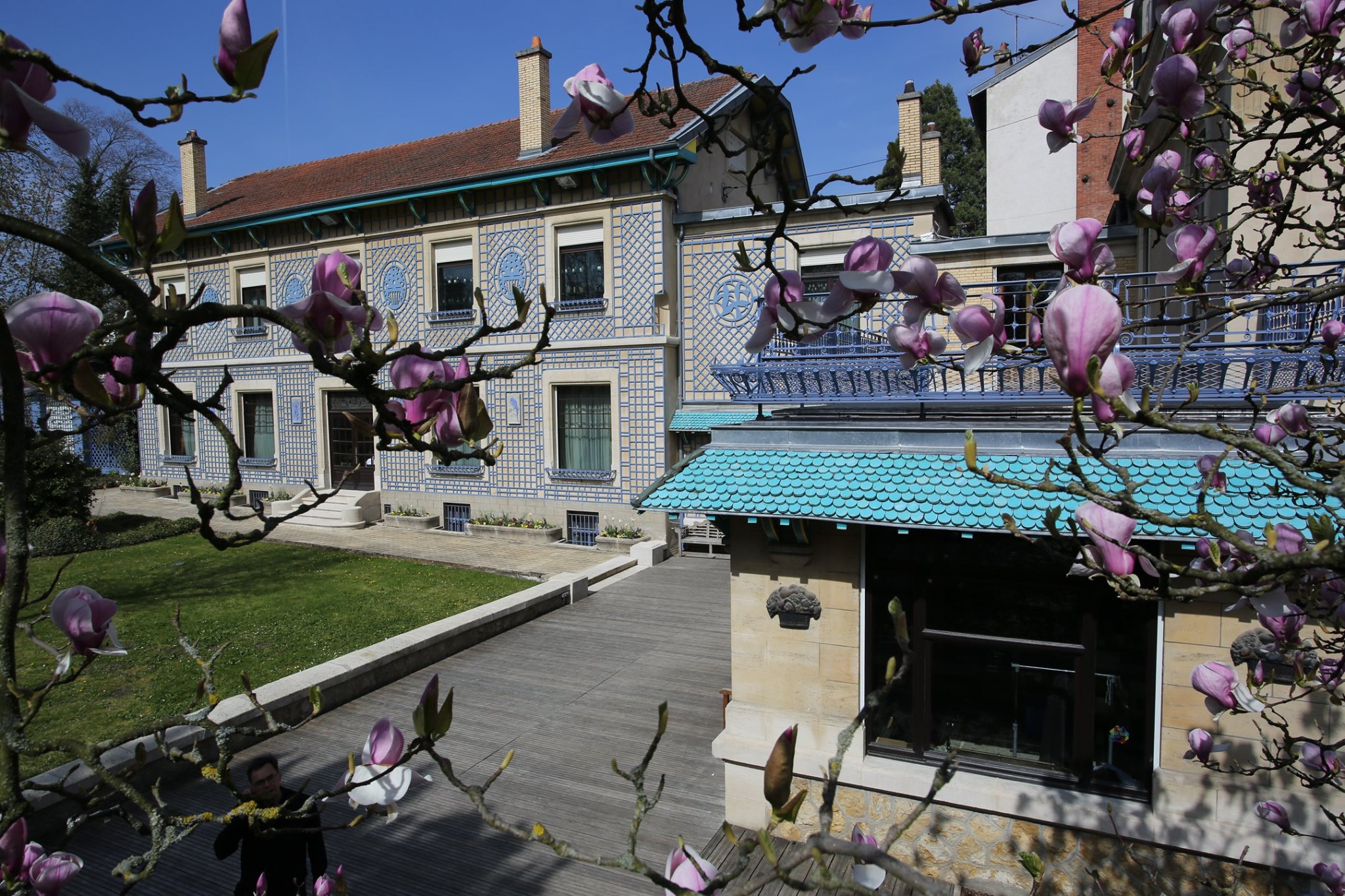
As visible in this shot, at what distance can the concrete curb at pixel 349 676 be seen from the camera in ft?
19.6

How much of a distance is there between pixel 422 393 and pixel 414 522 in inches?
693

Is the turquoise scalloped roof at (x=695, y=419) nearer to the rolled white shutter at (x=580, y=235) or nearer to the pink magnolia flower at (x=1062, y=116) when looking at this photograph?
the rolled white shutter at (x=580, y=235)

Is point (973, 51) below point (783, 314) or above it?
above

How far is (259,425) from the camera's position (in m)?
21.4

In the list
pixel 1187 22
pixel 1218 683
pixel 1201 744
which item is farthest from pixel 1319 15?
pixel 1201 744

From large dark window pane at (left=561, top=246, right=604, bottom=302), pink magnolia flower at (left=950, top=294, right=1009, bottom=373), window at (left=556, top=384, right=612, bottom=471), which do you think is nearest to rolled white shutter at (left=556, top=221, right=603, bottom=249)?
large dark window pane at (left=561, top=246, right=604, bottom=302)

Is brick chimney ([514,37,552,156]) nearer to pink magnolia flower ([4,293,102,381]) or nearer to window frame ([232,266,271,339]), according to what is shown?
window frame ([232,266,271,339])

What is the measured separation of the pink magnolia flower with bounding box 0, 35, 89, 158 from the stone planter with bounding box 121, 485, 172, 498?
2499 centimetres

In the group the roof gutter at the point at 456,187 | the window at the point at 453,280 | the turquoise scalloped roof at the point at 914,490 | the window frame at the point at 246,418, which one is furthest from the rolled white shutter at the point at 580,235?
the turquoise scalloped roof at the point at 914,490

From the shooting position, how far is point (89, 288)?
2431 centimetres

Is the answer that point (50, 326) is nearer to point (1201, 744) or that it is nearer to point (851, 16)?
point (851, 16)

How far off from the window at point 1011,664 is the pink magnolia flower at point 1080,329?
380 cm

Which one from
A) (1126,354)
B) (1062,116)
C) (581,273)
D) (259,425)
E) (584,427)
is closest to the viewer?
(1062,116)

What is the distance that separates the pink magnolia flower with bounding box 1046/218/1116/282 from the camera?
2.08 metres
